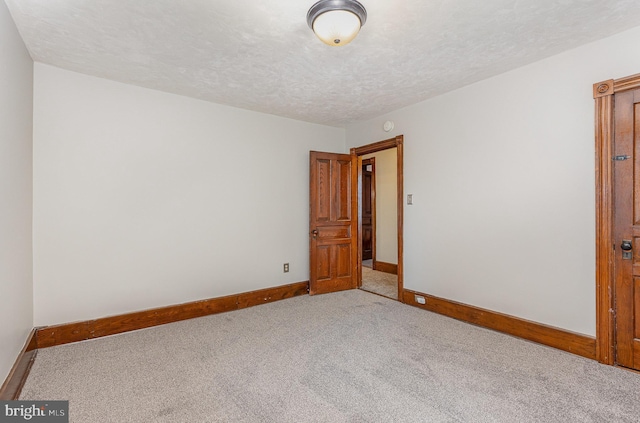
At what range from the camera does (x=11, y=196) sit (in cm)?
208

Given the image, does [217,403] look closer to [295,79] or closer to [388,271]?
[295,79]

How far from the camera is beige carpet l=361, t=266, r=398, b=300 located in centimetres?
449

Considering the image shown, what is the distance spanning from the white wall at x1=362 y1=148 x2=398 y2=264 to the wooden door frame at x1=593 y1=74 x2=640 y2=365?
348 cm

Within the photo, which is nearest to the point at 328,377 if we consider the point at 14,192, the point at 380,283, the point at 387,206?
the point at 14,192

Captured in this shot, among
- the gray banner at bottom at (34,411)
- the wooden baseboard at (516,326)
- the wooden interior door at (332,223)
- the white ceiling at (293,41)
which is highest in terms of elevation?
the white ceiling at (293,41)

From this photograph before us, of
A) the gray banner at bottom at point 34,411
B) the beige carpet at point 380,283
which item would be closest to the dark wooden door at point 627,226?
the beige carpet at point 380,283

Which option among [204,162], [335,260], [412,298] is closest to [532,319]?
[412,298]

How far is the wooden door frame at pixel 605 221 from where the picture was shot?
2330mm

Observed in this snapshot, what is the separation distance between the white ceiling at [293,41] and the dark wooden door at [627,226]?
2.16 ft

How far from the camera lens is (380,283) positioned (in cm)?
506

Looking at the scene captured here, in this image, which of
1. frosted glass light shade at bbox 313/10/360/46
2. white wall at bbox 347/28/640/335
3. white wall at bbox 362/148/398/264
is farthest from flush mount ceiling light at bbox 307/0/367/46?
white wall at bbox 362/148/398/264

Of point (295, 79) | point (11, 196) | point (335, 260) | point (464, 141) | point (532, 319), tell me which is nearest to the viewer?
point (11, 196)

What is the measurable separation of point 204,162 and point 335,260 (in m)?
2.33

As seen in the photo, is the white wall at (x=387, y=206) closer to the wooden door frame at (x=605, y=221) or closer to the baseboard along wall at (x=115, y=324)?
the baseboard along wall at (x=115, y=324)
